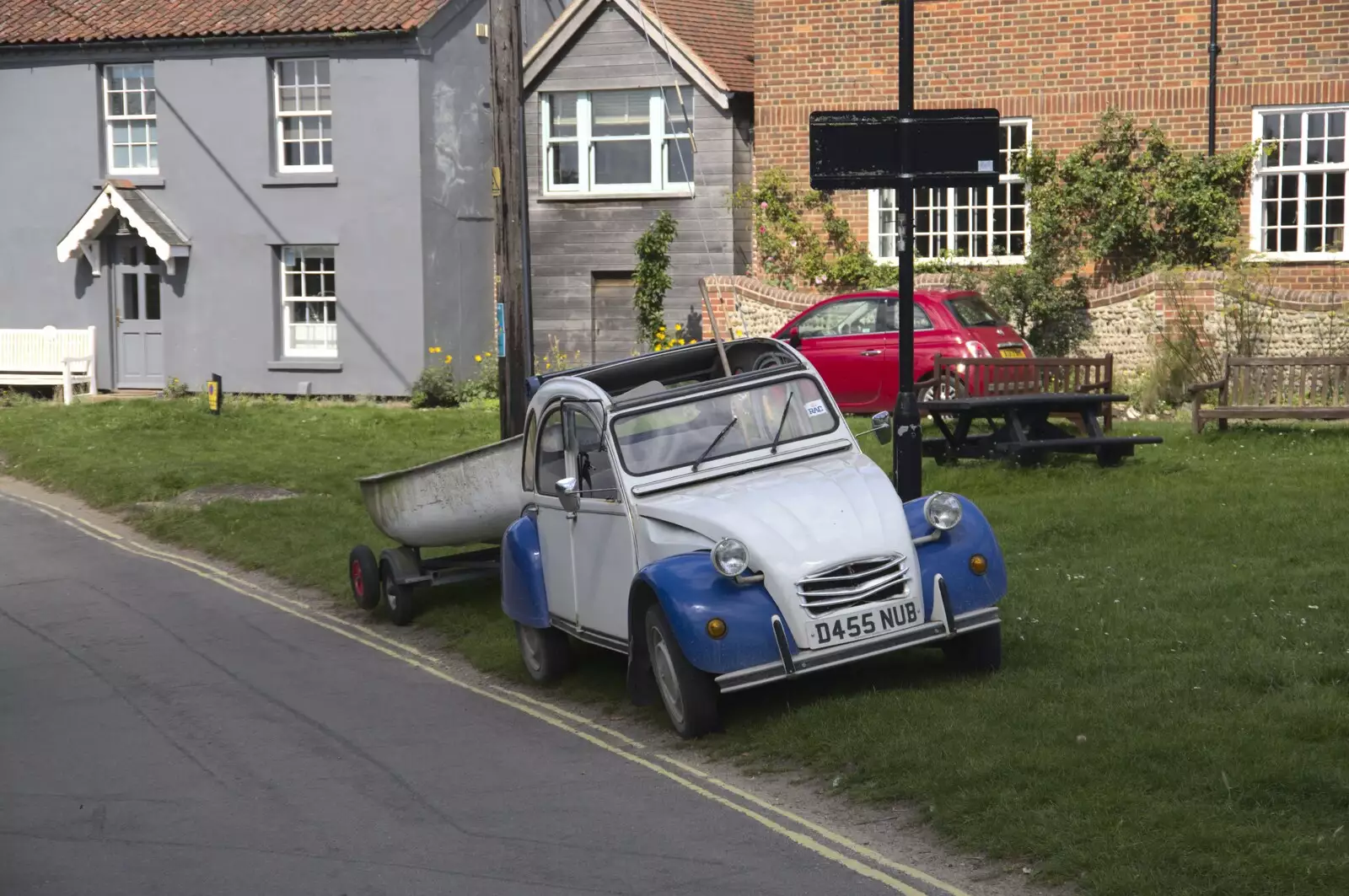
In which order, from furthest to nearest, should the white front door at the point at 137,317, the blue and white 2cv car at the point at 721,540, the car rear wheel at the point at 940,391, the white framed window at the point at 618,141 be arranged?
the white front door at the point at 137,317 < the white framed window at the point at 618,141 < the car rear wheel at the point at 940,391 < the blue and white 2cv car at the point at 721,540

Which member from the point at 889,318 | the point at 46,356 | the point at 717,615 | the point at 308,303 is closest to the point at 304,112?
the point at 308,303

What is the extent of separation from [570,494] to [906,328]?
2769mm

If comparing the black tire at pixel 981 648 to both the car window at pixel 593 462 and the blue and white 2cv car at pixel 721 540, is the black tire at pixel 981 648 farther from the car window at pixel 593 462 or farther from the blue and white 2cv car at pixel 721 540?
the car window at pixel 593 462

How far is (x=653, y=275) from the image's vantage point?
28.0 metres

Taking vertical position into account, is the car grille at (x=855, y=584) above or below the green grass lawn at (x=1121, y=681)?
above

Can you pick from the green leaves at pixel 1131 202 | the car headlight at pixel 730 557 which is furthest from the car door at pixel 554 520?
the green leaves at pixel 1131 202

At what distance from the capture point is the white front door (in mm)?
31031

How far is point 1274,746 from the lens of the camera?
277 inches

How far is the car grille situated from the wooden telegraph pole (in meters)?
6.66

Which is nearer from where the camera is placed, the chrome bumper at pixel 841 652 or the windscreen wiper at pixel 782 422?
the chrome bumper at pixel 841 652

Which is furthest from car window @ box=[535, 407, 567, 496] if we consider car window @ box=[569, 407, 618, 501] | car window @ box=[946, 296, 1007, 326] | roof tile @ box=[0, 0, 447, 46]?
roof tile @ box=[0, 0, 447, 46]

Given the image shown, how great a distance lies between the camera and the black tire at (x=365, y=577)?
41.2 ft

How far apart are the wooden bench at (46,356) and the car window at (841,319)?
1467 centimetres

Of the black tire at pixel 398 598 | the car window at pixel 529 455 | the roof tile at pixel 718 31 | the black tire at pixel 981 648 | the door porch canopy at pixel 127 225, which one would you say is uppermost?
the roof tile at pixel 718 31
